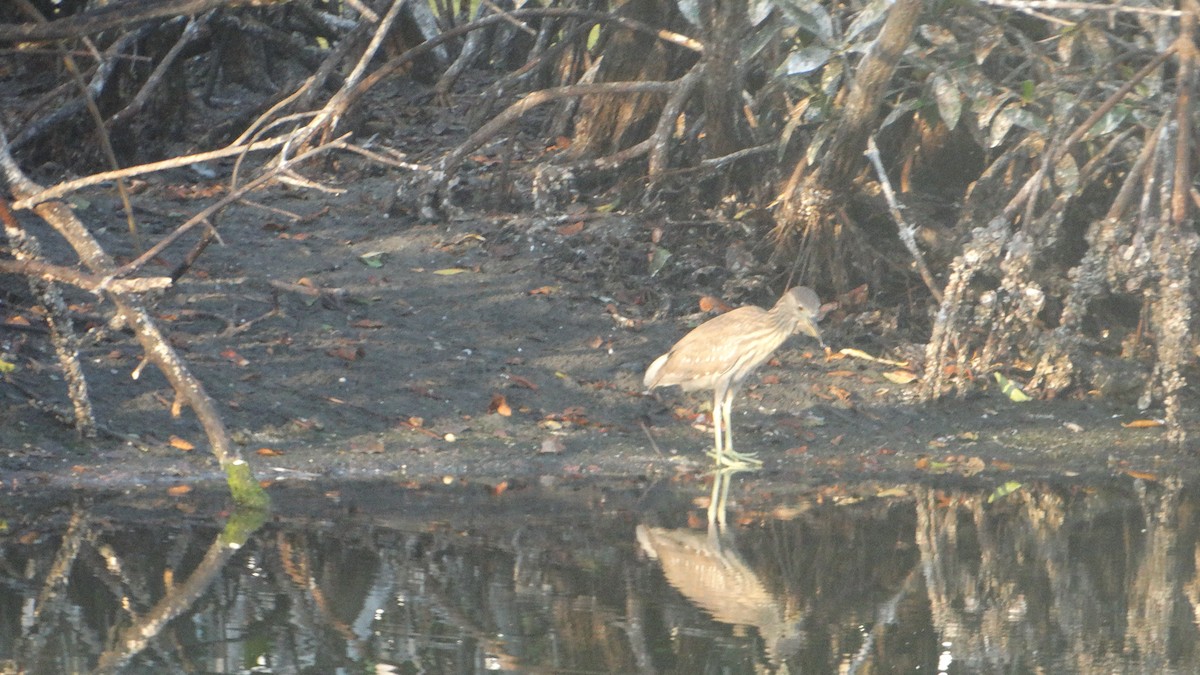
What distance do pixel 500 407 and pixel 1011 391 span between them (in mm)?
2798

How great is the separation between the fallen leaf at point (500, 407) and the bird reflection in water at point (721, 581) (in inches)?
67.8

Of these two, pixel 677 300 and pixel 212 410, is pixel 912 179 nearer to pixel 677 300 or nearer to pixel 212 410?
pixel 677 300

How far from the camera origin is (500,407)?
7230mm

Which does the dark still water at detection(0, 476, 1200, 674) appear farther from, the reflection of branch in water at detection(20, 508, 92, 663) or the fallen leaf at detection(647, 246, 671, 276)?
the fallen leaf at detection(647, 246, 671, 276)

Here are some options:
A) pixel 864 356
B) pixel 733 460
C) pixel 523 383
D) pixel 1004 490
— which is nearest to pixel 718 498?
pixel 733 460

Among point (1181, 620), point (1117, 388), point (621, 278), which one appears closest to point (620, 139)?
point (621, 278)

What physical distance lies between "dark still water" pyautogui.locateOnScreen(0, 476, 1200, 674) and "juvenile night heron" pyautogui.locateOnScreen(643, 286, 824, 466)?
3.54ft

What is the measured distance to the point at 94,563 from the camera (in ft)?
15.4

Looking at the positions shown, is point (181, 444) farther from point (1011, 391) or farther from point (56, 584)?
point (1011, 391)

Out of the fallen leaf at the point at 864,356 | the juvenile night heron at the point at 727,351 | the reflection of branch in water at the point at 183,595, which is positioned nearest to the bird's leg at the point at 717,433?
the juvenile night heron at the point at 727,351

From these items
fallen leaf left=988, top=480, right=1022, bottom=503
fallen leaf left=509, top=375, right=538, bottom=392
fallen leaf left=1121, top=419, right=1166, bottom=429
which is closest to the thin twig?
fallen leaf left=1121, top=419, right=1166, bottom=429

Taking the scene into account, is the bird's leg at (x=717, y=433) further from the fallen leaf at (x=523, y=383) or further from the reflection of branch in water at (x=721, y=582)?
the reflection of branch in water at (x=721, y=582)

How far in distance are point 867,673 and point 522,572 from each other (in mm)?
1338

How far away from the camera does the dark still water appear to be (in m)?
3.90
